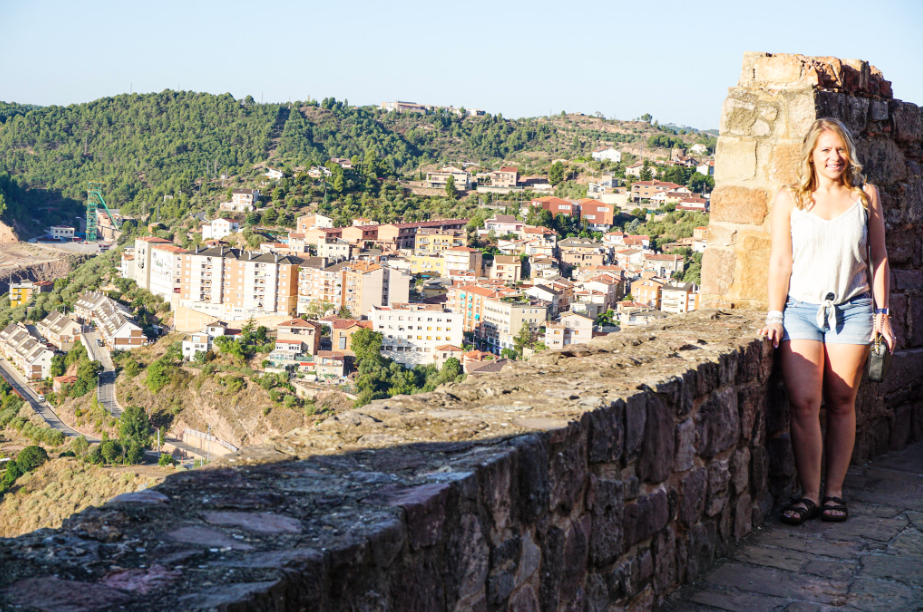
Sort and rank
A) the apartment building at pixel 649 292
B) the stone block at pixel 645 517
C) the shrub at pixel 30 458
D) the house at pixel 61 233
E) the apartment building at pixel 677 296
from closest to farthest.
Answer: the stone block at pixel 645 517, the shrub at pixel 30 458, the apartment building at pixel 677 296, the apartment building at pixel 649 292, the house at pixel 61 233

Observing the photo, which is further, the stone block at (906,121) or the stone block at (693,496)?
the stone block at (906,121)

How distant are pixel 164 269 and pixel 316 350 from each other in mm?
12684

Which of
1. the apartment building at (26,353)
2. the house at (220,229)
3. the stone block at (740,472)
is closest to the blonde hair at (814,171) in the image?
the stone block at (740,472)

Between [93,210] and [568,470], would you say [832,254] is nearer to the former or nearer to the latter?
[568,470]

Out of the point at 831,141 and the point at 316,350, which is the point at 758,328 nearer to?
the point at 831,141

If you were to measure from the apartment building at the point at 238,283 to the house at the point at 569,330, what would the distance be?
14.4 meters

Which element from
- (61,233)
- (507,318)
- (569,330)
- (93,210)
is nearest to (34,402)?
(507,318)

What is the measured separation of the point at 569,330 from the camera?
3112 centimetres

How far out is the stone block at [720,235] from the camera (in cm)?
Answer: 257

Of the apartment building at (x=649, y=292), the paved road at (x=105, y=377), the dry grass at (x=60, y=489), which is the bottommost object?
the dry grass at (x=60, y=489)

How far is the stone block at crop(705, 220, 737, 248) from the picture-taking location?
2574 mm

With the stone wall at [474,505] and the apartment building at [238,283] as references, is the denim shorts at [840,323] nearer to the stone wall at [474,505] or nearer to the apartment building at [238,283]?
the stone wall at [474,505]

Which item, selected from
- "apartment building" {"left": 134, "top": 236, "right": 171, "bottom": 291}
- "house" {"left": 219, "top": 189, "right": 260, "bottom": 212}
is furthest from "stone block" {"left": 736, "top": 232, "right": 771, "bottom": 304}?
"house" {"left": 219, "top": 189, "right": 260, "bottom": 212}

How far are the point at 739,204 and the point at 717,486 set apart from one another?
966 millimetres
